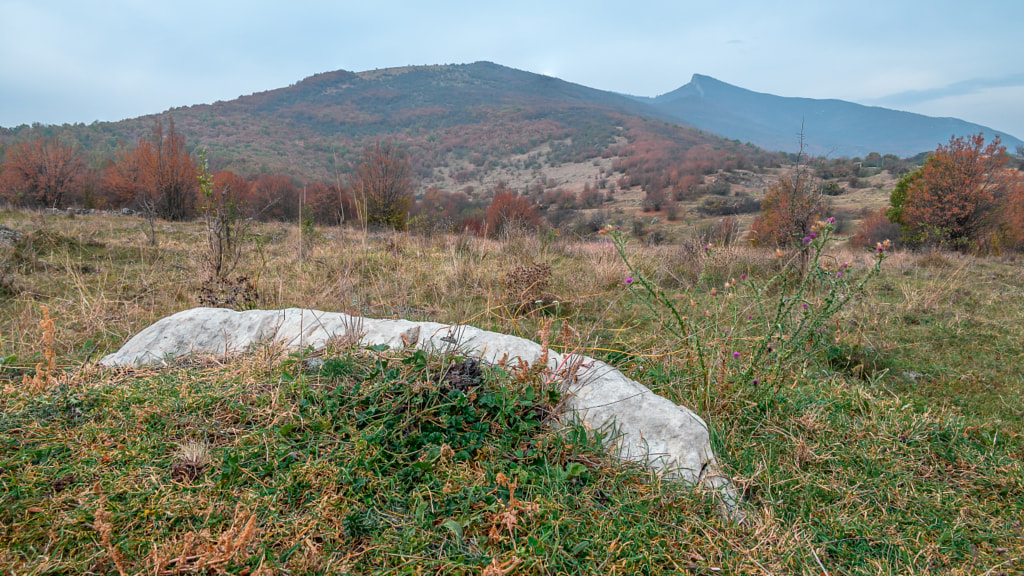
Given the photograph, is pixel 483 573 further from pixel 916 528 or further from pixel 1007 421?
pixel 1007 421

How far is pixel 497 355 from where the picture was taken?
2.50 m

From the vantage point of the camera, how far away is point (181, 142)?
18.2 m

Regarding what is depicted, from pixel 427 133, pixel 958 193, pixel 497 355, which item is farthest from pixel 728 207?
pixel 427 133

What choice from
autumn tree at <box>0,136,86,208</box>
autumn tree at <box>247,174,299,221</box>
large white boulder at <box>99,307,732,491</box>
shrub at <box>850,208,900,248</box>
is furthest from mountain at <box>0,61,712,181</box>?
large white boulder at <box>99,307,732,491</box>

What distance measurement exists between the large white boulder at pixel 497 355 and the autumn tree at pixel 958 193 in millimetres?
18495

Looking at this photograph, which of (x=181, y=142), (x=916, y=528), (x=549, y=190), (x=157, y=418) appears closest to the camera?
(x=916, y=528)

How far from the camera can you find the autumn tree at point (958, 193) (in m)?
15.6

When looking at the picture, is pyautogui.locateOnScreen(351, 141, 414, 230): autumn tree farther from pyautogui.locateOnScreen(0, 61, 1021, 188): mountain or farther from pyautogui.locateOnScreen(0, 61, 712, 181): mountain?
pyautogui.locateOnScreen(0, 61, 712, 181): mountain

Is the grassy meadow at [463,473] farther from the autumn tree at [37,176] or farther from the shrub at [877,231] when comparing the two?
the shrub at [877,231]

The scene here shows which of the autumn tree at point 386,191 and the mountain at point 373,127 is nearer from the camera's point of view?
the autumn tree at point 386,191

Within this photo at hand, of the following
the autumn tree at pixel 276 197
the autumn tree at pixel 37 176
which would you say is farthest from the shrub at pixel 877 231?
the autumn tree at pixel 37 176

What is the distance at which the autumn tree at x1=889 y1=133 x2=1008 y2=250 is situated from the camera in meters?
15.6

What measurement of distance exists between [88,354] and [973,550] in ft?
15.5

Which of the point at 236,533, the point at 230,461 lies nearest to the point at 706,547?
the point at 236,533
